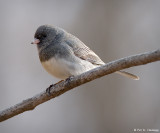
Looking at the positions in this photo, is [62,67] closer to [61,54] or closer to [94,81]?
[61,54]

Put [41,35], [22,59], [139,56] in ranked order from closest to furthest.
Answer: [139,56] → [41,35] → [22,59]

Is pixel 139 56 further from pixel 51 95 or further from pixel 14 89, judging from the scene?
pixel 14 89

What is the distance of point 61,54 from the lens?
4148 millimetres

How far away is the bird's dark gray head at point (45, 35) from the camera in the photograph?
14.8ft

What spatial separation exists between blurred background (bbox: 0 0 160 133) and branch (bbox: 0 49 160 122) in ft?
8.23

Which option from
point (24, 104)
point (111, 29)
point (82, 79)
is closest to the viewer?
point (82, 79)

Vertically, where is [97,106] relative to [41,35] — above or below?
below

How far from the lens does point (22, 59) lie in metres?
7.31

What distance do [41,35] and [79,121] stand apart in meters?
2.40

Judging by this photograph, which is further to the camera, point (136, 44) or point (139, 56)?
point (136, 44)

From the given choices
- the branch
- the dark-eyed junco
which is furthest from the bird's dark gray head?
the branch

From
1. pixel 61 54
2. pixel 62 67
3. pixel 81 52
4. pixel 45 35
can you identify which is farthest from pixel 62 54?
pixel 45 35

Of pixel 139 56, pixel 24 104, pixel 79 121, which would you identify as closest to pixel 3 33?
pixel 79 121

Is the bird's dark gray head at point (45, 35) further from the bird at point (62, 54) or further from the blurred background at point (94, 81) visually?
the blurred background at point (94, 81)
